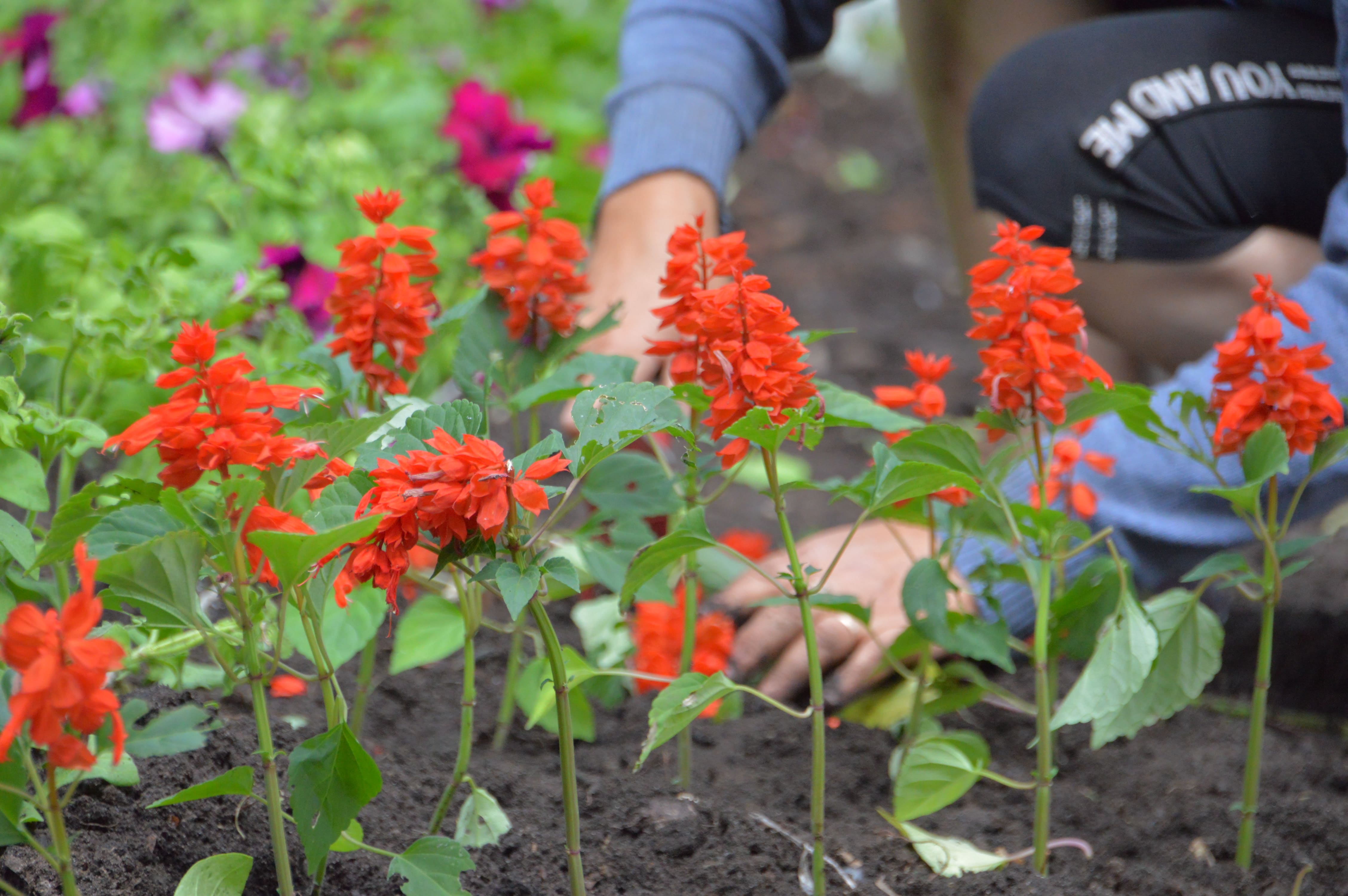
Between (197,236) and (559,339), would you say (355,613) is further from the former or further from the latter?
(197,236)

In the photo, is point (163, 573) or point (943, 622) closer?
point (163, 573)

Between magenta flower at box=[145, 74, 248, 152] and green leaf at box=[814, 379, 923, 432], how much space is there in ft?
4.87

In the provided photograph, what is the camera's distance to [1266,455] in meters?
0.76

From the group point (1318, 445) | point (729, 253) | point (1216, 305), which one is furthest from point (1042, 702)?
point (1216, 305)

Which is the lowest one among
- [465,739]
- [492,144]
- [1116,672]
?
[465,739]

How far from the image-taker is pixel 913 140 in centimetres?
432

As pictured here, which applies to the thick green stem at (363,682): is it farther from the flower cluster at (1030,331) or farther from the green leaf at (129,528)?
the flower cluster at (1030,331)

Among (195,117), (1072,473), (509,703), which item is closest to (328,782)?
(509,703)

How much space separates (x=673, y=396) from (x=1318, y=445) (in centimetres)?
48

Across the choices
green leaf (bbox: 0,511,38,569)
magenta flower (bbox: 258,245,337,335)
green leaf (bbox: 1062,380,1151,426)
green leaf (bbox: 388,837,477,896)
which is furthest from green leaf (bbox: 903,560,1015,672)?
magenta flower (bbox: 258,245,337,335)

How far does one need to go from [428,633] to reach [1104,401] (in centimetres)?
56

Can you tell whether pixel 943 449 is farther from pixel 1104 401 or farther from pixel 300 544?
pixel 300 544

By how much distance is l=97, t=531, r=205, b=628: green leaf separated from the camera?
59 cm

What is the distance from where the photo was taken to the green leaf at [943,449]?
Result: 2.53 ft
